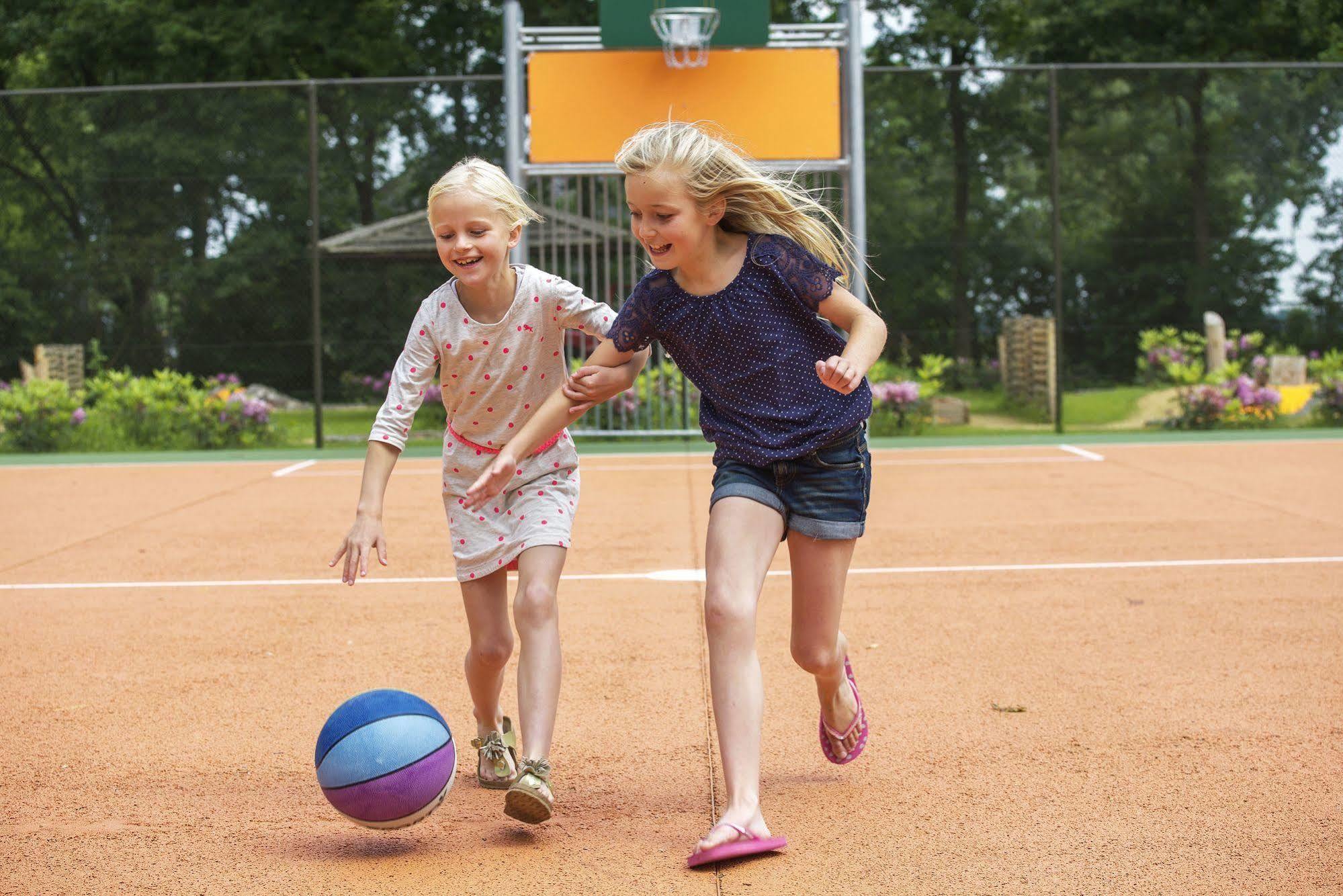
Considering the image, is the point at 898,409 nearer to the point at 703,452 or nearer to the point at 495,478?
the point at 703,452

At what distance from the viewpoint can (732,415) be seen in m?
3.53

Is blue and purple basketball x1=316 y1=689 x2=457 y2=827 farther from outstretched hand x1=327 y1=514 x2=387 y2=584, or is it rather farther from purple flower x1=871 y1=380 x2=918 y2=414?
purple flower x1=871 y1=380 x2=918 y2=414

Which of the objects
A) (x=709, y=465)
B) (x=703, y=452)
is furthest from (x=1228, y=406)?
(x=709, y=465)

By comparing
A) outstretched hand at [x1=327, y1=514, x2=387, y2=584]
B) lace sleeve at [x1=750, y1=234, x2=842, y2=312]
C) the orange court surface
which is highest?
lace sleeve at [x1=750, y1=234, x2=842, y2=312]

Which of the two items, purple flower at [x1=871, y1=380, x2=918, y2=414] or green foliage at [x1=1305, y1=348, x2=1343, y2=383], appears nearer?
purple flower at [x1=871, y1=380, x2=918, y2=414]

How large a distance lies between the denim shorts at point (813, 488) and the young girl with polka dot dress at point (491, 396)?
40cm

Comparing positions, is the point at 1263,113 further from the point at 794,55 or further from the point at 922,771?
the point at 922,771

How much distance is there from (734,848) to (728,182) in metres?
1.52

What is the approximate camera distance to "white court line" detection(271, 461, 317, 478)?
12047 millimetres

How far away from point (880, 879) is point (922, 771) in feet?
2.77

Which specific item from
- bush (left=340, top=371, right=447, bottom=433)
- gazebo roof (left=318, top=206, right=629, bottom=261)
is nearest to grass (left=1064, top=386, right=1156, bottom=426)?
gazebo roof (left=318, top=206, right=629, bottom=261)

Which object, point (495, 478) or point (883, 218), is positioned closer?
point (495, 478)

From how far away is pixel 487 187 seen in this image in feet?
12.1

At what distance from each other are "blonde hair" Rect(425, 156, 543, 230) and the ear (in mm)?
472
